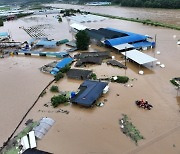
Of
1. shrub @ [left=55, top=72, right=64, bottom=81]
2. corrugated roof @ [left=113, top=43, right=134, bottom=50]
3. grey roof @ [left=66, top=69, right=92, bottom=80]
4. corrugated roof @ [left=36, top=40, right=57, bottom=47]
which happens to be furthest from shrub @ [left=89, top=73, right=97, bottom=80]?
corrugated roof @ [left=36, top=40, right=57, bottom=47]

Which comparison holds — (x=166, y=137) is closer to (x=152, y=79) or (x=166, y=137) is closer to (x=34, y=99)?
(x=152, y=79)

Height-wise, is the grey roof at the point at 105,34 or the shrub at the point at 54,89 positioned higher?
the grey roof at the point at 105,34

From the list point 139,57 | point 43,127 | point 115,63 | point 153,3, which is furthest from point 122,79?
point 153,3

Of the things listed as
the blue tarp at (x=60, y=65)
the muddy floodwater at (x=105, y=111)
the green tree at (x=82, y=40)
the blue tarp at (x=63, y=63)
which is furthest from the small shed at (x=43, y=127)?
the green tree at (x=82, y=40)

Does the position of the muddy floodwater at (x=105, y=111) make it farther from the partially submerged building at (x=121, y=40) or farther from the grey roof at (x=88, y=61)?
the partially submerged building at (x=121, y=40)

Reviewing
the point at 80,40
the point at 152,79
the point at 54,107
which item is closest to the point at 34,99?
the point at 54,107

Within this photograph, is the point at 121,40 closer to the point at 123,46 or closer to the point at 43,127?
the point at 123,46

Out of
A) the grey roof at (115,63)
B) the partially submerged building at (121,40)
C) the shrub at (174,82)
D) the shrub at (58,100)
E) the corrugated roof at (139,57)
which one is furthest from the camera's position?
the partially submerged building at (121,40)
